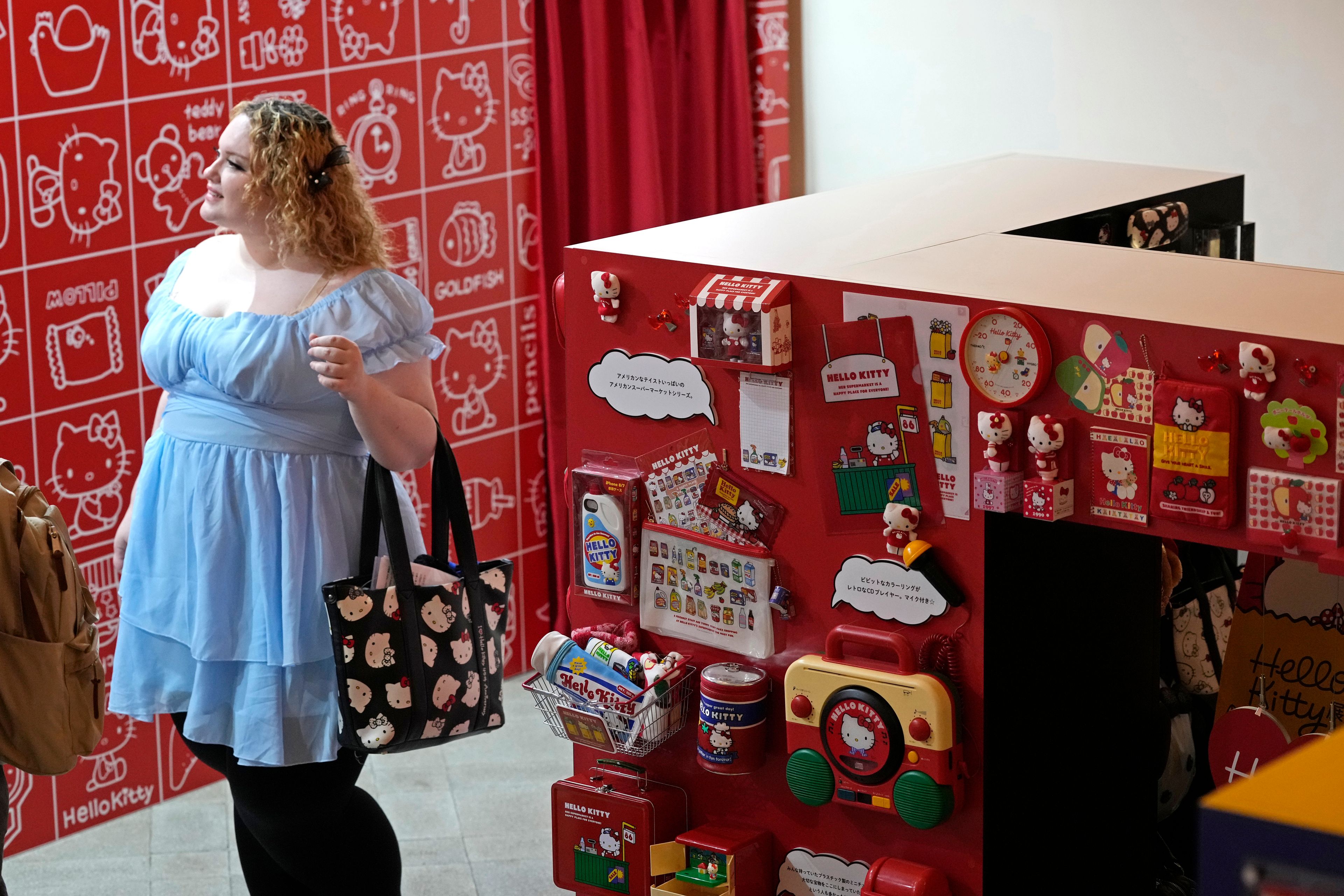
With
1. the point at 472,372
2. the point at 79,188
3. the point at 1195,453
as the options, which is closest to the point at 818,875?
the point at 1195,453

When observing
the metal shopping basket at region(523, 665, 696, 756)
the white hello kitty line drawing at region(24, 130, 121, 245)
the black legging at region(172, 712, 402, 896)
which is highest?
the white hello kitty line drawing at region(24, 130, 121, 245)

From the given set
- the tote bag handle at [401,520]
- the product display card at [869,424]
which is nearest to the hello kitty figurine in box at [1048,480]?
the product display card at [869,424]

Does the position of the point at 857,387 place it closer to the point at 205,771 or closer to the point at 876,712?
the point at 876,712

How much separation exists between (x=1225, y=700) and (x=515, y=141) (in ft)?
7.82

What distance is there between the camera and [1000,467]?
1698 mm

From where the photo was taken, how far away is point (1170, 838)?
92.0 inches

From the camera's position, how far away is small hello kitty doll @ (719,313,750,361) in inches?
72.3

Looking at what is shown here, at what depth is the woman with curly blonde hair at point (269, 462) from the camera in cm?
226

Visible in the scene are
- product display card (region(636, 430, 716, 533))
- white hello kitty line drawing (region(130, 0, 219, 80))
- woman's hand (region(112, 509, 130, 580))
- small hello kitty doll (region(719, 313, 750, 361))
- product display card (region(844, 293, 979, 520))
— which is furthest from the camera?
white hello kitty line drawing (region(130, 0, 219, 80))

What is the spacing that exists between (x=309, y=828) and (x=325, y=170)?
0.95 metres

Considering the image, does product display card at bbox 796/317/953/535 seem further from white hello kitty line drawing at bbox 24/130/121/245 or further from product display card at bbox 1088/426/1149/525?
white hello kitty line drawing at bbox 24/130/121/245

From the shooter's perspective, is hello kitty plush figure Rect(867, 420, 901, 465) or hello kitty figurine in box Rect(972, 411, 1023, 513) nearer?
hello kitty figurine in box Rect(972, 411, 1023, 513)

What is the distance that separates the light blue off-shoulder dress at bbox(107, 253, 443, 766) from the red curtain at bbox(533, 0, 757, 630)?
1510 mm

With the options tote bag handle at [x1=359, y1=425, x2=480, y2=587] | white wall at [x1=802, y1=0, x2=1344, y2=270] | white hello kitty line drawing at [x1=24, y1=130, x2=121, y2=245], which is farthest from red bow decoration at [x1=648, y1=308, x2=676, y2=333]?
white wall at [x1=802, y1=0, x2=1344, y2=270]
